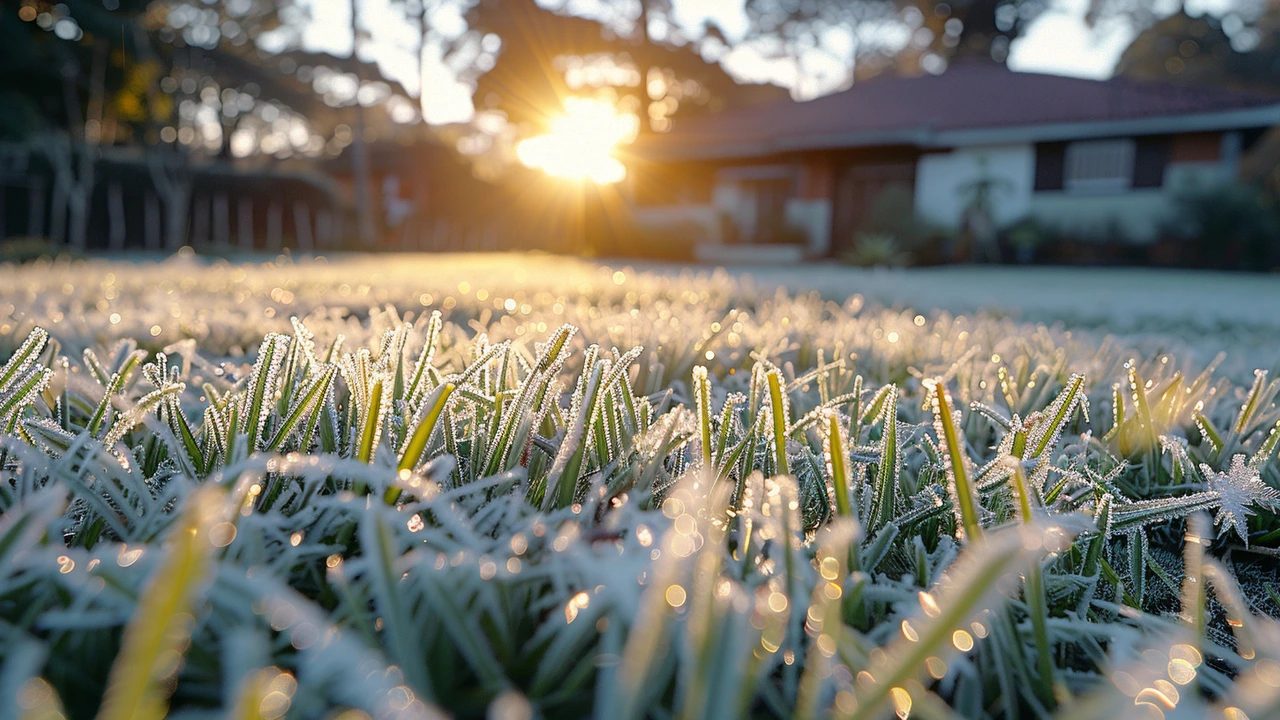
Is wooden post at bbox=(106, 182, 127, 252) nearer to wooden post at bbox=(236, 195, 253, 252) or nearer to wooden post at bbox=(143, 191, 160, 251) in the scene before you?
wooden post at bbox=(143, 191, 160, 251)

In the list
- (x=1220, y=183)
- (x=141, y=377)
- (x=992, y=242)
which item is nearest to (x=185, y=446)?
(x=141, y=377)

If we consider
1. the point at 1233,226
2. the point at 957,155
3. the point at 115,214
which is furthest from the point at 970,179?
the point at 115,214

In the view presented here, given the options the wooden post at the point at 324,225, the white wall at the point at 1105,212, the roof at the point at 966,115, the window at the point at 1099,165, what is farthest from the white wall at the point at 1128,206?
the wooden post at the point at 324,225

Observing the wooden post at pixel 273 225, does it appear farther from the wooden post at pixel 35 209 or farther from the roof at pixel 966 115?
the roof at pixel 966 115

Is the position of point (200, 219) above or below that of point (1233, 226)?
above

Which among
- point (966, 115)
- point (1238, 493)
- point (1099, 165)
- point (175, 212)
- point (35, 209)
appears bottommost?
point (1238, 493)

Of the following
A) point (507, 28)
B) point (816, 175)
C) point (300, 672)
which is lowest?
point (300, 672)

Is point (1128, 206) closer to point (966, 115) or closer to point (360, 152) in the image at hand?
point (966, 115)

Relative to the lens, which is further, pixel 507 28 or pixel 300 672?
pixel 507 28

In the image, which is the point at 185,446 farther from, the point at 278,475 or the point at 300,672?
the point at 300,672
